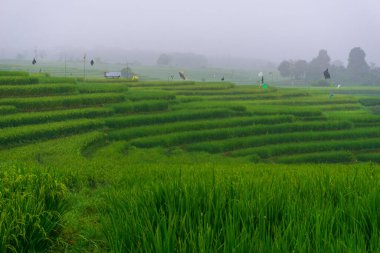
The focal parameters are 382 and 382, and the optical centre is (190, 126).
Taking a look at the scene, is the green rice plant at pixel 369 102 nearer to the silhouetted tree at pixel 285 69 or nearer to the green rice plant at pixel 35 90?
the green rice plant at pixel 35 90

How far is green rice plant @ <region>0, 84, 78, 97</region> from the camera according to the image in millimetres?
29672

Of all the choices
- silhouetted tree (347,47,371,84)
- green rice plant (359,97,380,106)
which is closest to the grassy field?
green rice plant (359,97,380,106)

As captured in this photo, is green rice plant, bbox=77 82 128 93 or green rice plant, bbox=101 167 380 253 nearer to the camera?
green rice plant, bbox=101 167 380 253

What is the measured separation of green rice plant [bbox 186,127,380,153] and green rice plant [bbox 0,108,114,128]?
26.2 feet

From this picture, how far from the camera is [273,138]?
3164cm

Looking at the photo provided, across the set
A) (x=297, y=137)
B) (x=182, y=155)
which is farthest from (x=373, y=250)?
(x=297, y=137)

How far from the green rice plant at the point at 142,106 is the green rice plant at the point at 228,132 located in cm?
575

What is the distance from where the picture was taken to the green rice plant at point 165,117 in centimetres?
3012

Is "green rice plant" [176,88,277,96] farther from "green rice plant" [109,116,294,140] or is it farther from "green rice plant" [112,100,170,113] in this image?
"green rice plant" [109,116,294,140]

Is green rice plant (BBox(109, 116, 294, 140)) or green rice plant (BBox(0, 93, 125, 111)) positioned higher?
green rice plant (BBox(0, 93, 125, 111))

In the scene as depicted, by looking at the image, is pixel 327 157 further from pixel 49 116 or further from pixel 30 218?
pixel 30 218

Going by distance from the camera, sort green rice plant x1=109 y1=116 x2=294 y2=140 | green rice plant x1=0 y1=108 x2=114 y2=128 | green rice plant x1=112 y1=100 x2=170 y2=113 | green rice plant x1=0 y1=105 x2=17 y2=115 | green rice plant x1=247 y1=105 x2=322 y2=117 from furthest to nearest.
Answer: green rice plant x1=247 y1=105 x2=322 y2=117, green rice plant x1=112 y1=100 x2=170 y2=113, green rice plant x1=109 y1=116 x2=294 y2=140, green rice plant x1=0 y1=105 x2=17 y2=115, green rice plant x1=0 y1=108 x2=114 y2=128

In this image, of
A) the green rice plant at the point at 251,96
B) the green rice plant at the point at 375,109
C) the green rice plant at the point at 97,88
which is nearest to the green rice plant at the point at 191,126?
the green rice plant at the point at 97,88

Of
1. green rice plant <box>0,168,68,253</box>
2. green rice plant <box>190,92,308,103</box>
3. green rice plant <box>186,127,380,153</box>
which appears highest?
green rice plant <box>190,92,308,103</box>
